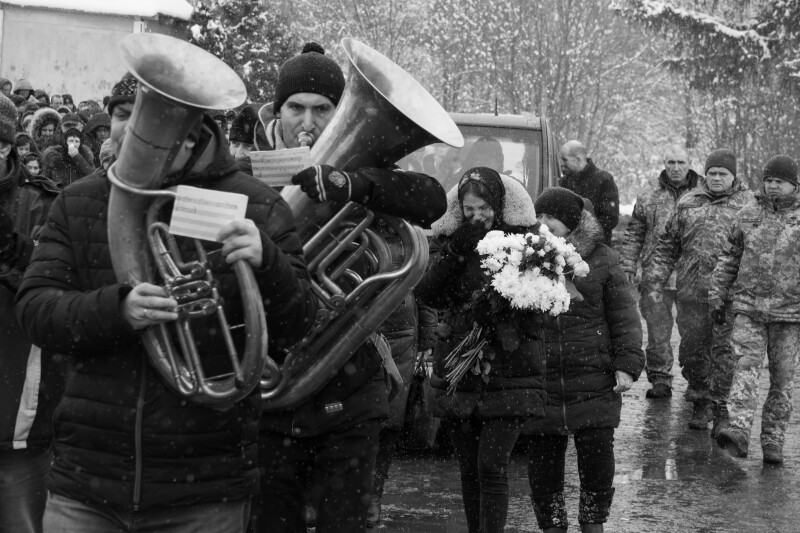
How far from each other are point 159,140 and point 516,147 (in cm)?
705

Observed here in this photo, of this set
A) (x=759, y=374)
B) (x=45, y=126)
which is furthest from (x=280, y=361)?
(x=45, y=126)

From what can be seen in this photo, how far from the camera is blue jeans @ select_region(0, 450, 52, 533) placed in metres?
4.46

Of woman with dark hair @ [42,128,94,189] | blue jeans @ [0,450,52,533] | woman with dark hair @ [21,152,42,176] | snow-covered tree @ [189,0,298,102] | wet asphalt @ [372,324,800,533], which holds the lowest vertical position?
wet asphalt @ [372,324,800,533]

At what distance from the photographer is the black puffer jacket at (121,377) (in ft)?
11.1

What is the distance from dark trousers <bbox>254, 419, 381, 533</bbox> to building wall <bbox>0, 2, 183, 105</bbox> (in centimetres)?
2270

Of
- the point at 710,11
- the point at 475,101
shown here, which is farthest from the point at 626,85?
the point at 710,11

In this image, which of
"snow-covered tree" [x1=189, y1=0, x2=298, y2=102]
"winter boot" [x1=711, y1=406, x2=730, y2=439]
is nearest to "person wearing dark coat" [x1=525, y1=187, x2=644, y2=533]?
"winter boot" [x1=711, y1=406, x2=730, y2=439]

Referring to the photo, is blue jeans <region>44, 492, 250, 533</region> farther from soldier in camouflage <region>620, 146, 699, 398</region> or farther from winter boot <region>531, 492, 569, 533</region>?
soldier in camouflage <region>620, 146, 699, 398</region>

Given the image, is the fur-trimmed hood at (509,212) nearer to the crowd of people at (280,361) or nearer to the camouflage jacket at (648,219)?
the crowd of people at (280,361)

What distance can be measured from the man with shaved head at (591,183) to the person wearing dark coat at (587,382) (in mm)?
5403

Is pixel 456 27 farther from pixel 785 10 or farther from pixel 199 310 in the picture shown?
pixel 199 310

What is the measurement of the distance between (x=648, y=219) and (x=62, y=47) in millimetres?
17737

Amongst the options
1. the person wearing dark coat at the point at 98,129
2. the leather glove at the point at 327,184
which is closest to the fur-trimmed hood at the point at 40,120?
the person wearing dark coat at the point at 98,129

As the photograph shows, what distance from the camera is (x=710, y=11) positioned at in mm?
24266
